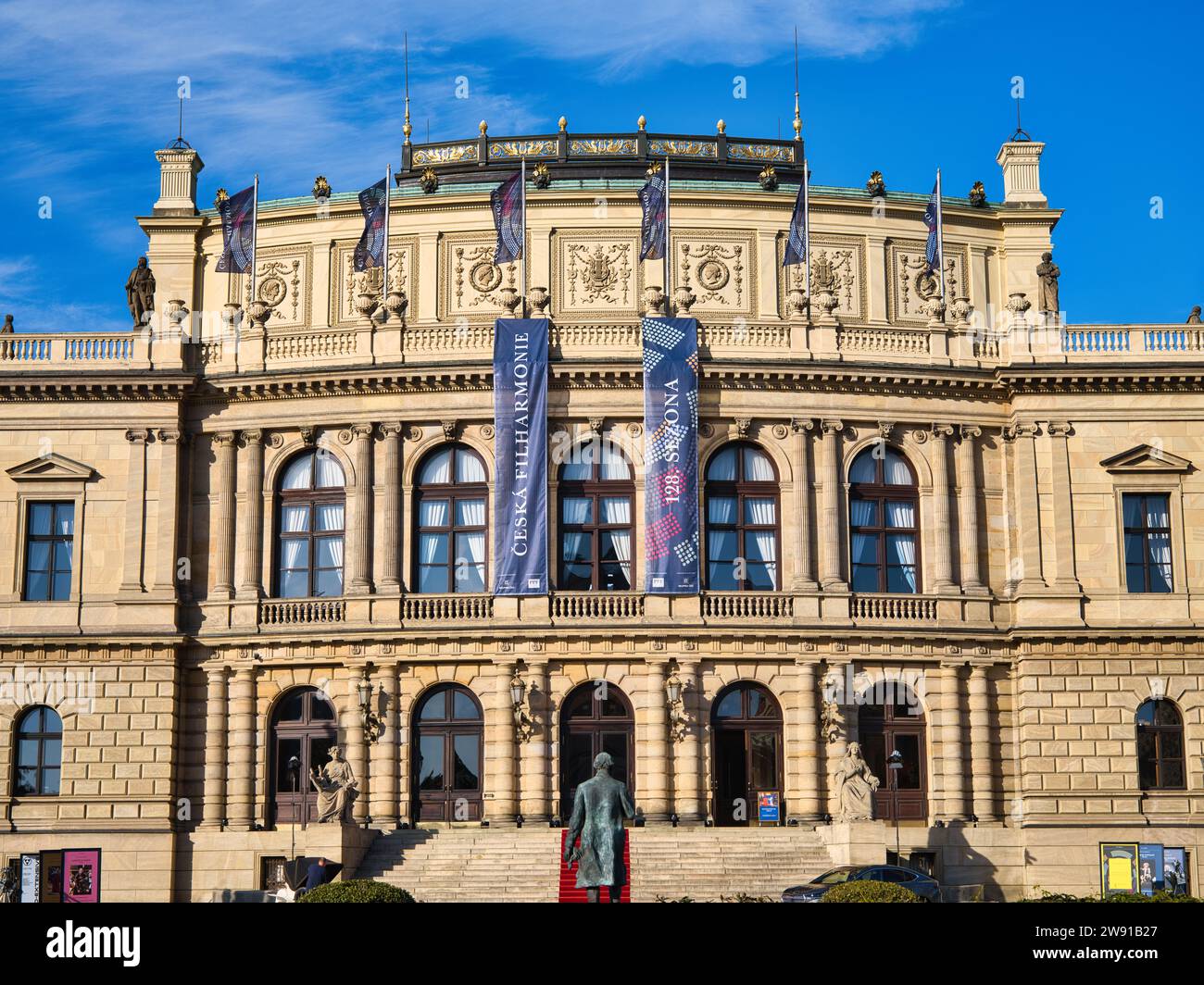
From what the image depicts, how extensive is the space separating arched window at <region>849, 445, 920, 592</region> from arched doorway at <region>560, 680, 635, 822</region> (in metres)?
8.11

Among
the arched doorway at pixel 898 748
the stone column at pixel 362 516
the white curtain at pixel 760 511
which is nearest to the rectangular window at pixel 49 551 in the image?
the stone column at pixel 362 516

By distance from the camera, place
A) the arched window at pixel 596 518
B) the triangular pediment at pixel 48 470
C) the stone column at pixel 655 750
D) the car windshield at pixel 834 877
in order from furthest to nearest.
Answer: the triangular pediment at pixel 48 470 < the arched window at pixel 596 518 < the stone column at pixel 655 750 < the car windshield at pixel 834 877

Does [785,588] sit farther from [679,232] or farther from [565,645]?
[679,232]

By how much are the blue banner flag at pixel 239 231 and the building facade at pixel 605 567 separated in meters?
1.59

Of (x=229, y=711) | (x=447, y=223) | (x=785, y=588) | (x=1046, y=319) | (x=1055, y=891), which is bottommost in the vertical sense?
(x=1055, y=891)

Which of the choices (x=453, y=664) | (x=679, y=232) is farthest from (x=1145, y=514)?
(x=453, y=664)

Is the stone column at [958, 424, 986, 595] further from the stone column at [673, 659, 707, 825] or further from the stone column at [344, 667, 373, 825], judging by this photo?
the stone column at [344, 667, 373, 825]

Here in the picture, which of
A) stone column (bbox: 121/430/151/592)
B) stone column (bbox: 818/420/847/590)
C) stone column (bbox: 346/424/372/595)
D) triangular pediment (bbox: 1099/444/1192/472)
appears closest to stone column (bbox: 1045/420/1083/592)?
triangular pediment (bbox: 1099/444/1192/472)

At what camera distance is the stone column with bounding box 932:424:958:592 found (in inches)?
2114

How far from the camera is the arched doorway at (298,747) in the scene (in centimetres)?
5259

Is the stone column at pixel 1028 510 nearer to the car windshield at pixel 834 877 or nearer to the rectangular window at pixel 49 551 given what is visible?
the car windshield at pixel 834 877

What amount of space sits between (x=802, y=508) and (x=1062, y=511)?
7812mm

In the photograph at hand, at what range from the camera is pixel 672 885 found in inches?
1823

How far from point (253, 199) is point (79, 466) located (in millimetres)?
9541
